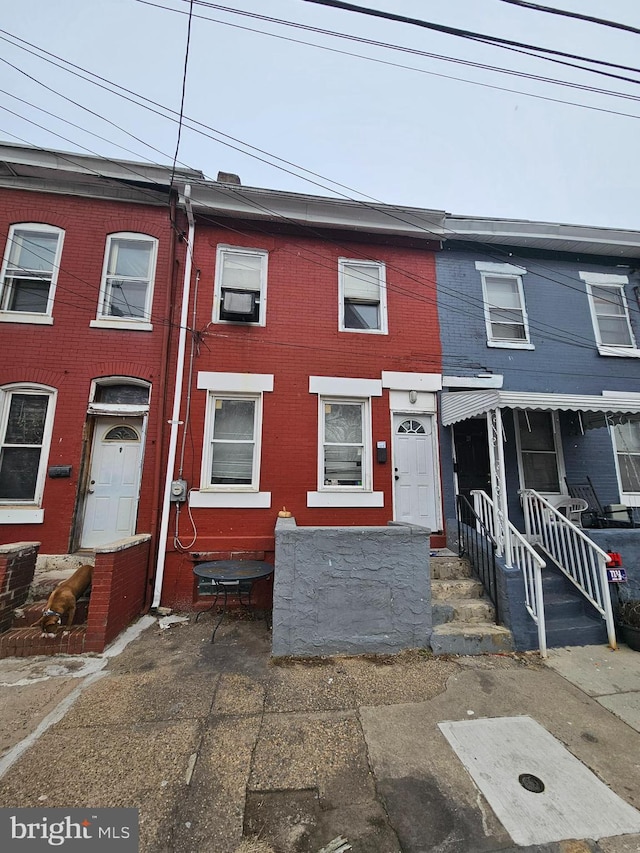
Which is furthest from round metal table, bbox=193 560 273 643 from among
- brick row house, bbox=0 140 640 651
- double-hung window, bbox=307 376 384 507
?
double-hung window, bbox=307 376 384 507

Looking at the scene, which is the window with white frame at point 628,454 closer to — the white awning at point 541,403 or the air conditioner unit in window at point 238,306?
the white awning at point 541,403

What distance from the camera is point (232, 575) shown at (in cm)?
460

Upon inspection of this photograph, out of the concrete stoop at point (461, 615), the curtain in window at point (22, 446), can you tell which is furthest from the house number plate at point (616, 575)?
the curtain in window at point (22, 446)

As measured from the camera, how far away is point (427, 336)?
723 cm

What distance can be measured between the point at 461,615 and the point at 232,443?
14.2 feet

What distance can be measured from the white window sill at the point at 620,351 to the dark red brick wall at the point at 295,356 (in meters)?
3.65

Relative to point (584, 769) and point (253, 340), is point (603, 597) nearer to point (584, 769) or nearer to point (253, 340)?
point (584, 769)

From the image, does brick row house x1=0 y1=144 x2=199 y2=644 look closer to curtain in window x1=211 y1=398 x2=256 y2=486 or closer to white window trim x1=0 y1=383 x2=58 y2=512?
white window trim x1=0 y1=383 x2=58 y2=512

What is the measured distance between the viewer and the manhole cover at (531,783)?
2434 millimetres

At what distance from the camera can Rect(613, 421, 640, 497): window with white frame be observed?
24.4ft

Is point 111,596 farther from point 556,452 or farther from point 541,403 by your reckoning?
point 556,452

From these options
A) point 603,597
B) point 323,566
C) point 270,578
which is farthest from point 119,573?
point 603,597

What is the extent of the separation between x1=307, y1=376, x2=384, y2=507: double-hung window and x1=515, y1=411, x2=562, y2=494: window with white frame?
304 centimetres

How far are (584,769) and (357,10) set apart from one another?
690cm
